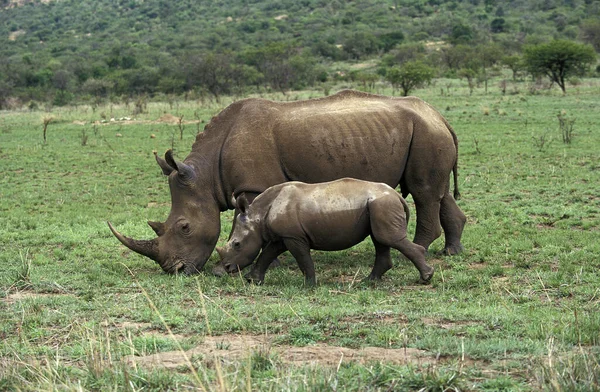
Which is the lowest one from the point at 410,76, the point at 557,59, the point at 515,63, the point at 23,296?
the point at 515,63

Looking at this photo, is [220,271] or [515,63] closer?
[220,271]

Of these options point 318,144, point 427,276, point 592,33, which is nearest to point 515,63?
point 592,33

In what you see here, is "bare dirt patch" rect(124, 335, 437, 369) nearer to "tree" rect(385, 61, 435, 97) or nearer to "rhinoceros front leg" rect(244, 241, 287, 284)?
"rhinoceros front leg" rect(244, 241, 287, 284)

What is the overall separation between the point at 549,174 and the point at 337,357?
1138cm

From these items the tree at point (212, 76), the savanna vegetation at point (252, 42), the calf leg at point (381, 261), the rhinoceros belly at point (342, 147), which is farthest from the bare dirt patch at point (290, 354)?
the tree at point (212, 76)

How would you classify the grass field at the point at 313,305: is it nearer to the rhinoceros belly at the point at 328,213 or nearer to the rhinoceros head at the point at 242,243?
the rhinoceros head at the point at 242,243

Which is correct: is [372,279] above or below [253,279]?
below

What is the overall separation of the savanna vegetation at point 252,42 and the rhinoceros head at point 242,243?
1092 inches

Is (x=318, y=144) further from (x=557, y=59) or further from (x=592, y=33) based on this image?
(x=592, y=33)

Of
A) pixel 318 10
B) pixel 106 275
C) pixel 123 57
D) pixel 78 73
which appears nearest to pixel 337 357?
pixel 106 275

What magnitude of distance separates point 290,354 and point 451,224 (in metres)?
5.42

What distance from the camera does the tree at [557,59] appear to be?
122ft

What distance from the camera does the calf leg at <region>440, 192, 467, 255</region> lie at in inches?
421

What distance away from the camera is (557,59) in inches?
1469
